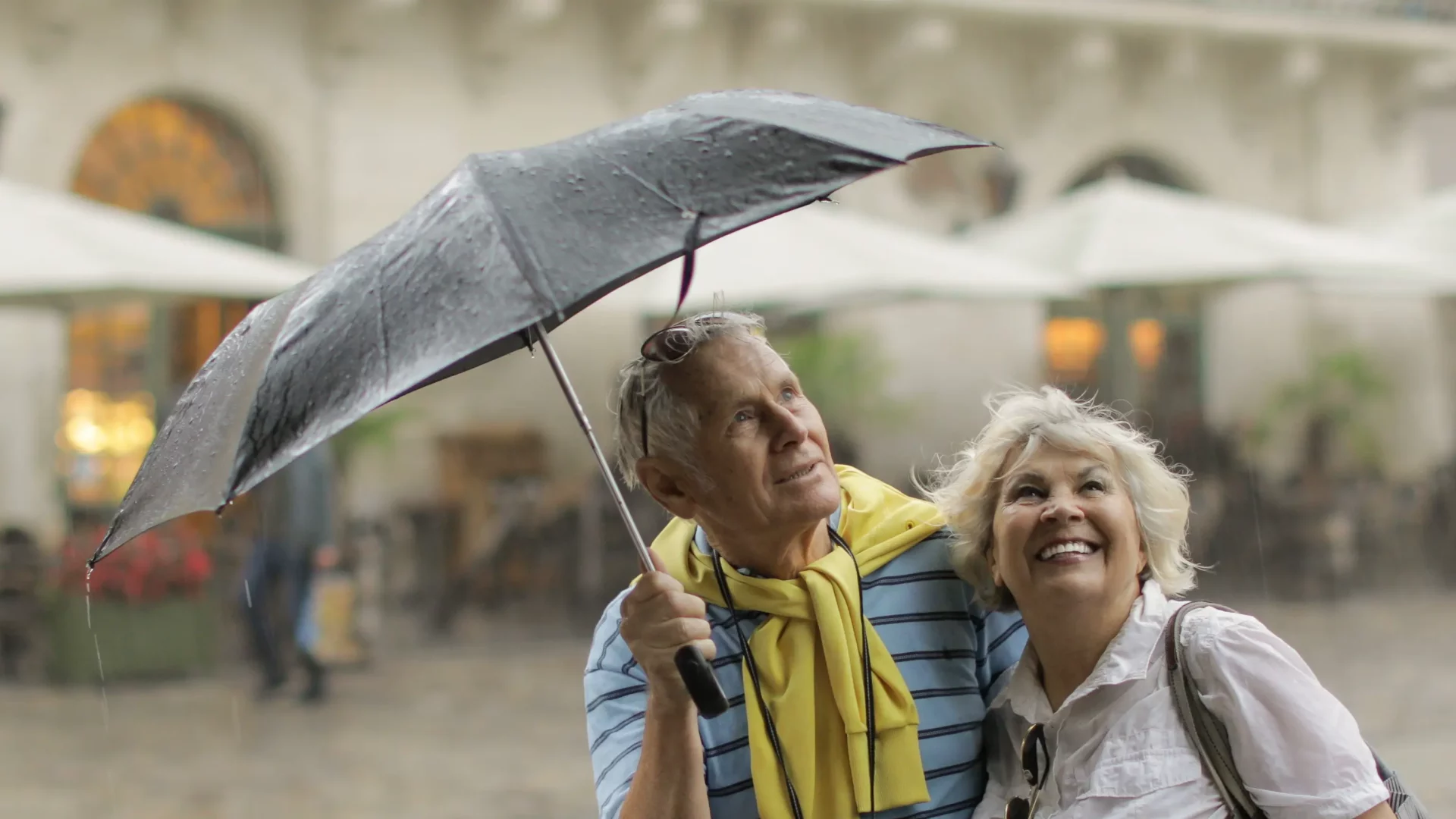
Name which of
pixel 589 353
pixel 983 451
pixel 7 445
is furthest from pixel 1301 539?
pixel 983 451

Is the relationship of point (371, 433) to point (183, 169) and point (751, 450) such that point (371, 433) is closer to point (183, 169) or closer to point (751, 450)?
point (183, 169)

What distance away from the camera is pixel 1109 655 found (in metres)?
2.01

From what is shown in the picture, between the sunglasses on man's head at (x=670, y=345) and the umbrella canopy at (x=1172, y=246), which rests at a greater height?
the umbrella canopy at (x=1172, y=246)

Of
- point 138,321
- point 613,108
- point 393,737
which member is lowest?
point 393,737

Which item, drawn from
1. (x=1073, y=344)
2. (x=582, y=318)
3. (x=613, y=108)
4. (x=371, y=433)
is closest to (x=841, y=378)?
(x=582, y=318)

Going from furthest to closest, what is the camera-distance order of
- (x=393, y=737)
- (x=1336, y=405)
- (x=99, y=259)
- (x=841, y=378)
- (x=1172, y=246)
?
(x=1336, y=405) → (x=841, y=378) → (x=1172, y=246) → (x=99, y=259) → (x=393, y=737)

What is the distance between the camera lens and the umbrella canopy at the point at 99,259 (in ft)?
24.5

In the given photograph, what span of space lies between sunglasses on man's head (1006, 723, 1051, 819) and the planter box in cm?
739

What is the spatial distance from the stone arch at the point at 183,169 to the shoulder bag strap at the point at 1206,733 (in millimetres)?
10716

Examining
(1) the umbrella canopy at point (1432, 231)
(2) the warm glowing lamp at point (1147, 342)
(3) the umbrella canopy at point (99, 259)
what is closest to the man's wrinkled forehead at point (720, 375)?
(3) the umbrella canopy at point (99, 259)

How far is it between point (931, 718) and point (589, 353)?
431 inches

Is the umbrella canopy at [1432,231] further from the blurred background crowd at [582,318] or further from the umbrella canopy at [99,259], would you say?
the umbrella canopy at [99,259]

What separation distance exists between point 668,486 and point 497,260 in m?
0.62

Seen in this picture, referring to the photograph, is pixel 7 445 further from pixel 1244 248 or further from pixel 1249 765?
pixel 1249 765
